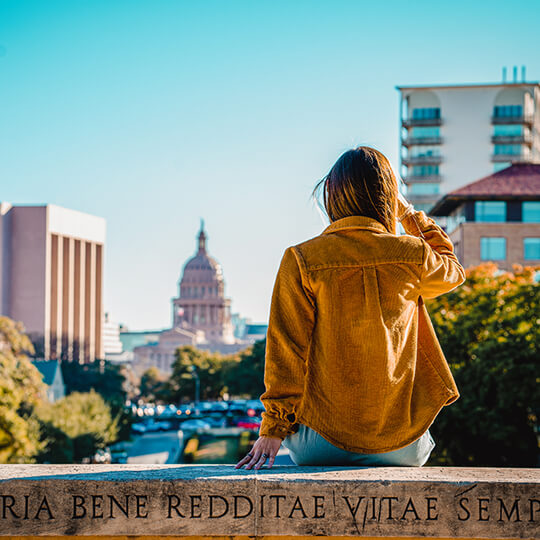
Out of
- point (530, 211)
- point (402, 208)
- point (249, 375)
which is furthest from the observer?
point (249, 375)

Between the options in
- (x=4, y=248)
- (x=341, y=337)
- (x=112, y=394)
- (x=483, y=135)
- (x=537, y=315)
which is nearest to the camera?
(x=341, y=337)

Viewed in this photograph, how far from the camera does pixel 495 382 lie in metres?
27.1

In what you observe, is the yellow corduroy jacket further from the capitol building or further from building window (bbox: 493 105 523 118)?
the capitol building

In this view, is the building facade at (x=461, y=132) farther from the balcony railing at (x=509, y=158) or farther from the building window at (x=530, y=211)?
the building window at (x=530, y=211)

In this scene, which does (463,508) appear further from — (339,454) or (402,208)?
(402,208)

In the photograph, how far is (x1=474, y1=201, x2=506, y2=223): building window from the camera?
199 feet

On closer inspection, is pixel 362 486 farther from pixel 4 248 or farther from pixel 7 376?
pixel 4 248

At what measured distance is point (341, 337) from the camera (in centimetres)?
377

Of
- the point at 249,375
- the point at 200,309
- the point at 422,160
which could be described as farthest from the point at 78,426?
the point at 200,309

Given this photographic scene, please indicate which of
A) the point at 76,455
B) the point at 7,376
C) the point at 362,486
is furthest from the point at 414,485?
the point at 76,455

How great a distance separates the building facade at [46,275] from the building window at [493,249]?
61.3 m

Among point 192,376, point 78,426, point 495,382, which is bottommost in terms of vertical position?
point 192,376

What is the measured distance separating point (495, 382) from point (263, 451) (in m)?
24.4

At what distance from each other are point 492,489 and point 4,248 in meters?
118
